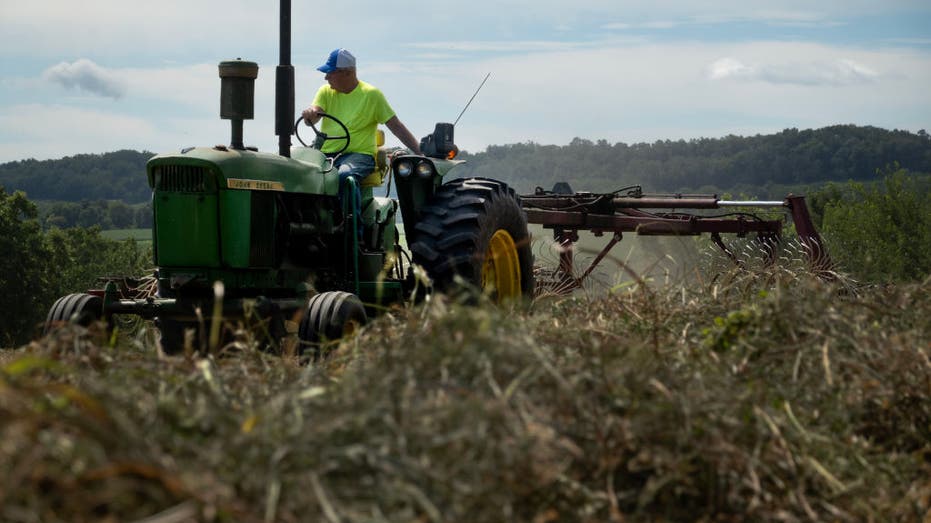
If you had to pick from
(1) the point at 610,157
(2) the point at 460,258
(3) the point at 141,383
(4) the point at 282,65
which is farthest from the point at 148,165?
(1) the point at 610,157

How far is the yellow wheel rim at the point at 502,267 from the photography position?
8828 millimetres

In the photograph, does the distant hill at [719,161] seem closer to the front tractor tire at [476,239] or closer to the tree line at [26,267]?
the tree line at [26,267]

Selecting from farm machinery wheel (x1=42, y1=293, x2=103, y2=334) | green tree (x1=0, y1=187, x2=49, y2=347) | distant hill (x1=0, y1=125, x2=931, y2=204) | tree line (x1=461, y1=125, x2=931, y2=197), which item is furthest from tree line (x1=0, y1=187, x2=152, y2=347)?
tree line (x1=461, y1=125, x2=931, y2=197)

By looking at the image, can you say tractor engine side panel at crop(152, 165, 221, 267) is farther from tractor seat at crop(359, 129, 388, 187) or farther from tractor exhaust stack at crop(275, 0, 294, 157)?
tractor seat at crop(359, 129, 388, 187)

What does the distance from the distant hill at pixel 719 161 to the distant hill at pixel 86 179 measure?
5.23m

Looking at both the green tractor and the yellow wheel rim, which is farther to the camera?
the yellow wheel rim

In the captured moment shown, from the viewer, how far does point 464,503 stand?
3.14 metres

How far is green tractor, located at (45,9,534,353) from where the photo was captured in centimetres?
767

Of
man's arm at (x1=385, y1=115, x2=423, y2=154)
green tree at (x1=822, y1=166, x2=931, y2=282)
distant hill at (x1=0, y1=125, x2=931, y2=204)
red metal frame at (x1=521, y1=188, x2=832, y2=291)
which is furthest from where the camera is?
distant hill at (x1=0, y1=125, x2=931, y2=204)

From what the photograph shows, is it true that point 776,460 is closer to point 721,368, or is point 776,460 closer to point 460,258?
point 721,368

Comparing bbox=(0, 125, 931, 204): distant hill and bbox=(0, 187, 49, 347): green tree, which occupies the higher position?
bbox=(0, 125, 931, 204): distant hill

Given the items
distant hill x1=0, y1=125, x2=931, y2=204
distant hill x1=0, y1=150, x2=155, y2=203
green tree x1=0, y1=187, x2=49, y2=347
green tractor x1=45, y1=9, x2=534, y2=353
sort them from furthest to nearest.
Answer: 1. distant hill x1=0, y1=150, x2=155, y2=203
2. distant hill x1=0, y1=125, x2=931, y2=204
3. green tree x1=0, y1=187, x2=49, y2=347
4. green tractor x1=45, y1=9, x2=534, y2=353

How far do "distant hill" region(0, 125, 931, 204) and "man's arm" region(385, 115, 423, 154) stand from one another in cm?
10531

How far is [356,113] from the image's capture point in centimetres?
873
